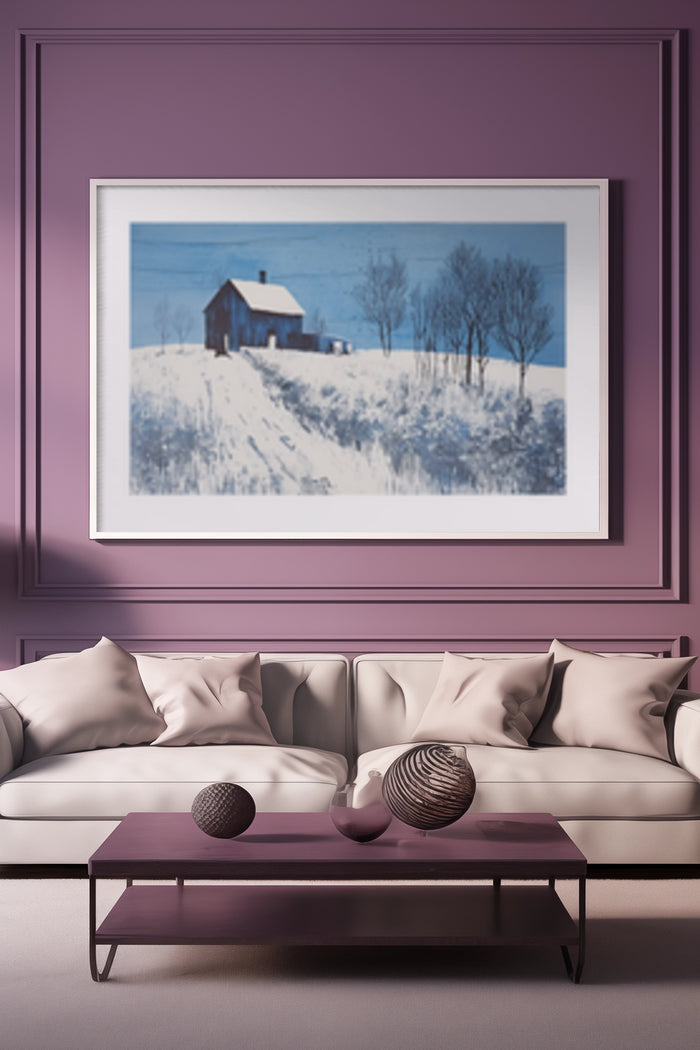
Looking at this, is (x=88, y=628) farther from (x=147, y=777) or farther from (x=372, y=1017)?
(x=372, y=1017)

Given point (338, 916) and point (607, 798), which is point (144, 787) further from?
point (607, 798)

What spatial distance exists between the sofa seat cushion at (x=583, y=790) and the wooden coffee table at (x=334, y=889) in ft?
1.44

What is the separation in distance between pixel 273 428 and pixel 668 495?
1.67m

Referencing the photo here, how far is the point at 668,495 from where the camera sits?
4168 mm

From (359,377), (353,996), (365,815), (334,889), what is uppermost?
(359,377)

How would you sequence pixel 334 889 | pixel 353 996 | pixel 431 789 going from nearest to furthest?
pixel 353 996, pixel 431 789, pixel 334 889

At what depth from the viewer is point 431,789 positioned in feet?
8.01

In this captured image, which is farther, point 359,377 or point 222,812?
point 359,377

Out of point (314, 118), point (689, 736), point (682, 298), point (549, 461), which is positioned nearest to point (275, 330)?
point (314, 118)

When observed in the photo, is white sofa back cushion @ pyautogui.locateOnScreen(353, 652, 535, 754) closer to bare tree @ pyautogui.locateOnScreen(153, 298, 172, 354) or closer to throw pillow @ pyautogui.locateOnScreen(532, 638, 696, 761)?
throw pillow @ pyautogui.locateOnScreen(532, 638, 696, 761)

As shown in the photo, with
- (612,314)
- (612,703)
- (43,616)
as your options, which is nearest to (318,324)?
(612,314)

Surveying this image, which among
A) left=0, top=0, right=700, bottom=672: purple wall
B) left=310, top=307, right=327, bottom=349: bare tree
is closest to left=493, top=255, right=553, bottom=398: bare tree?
left=0, top=0, right=700, bottom=672: purple wall

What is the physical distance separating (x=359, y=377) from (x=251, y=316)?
0.52 meters

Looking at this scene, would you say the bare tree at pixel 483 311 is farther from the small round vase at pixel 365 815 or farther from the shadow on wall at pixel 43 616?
the small round vase at pixel 365 815
